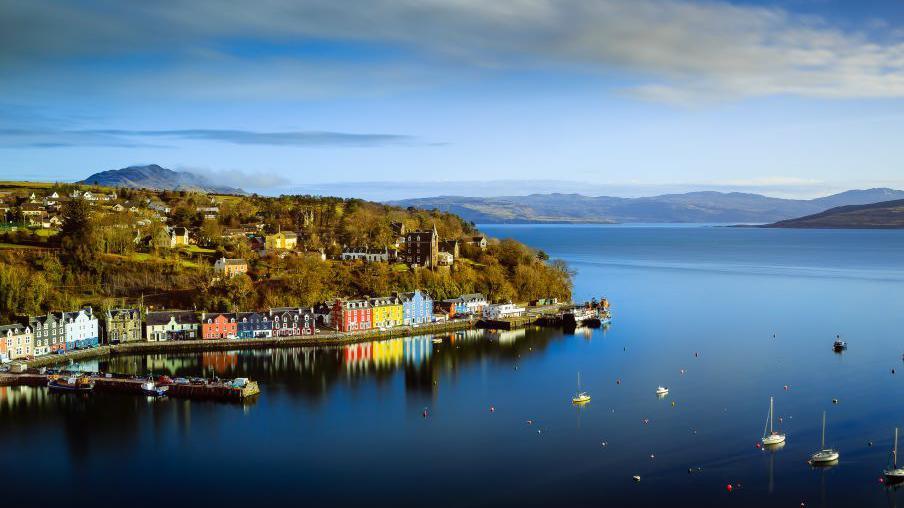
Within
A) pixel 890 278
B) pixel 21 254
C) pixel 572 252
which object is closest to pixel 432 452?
pixel 21 254

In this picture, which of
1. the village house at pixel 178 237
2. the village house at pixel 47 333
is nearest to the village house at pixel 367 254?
the village house at pixel 178 237

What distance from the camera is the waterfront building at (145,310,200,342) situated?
33.6 meters

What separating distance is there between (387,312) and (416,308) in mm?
1994

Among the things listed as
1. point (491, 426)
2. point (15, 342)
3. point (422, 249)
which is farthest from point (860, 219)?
point (15, 342)

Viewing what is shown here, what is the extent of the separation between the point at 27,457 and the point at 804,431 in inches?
849

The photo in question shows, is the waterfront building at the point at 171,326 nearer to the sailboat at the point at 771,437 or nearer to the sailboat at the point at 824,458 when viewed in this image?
the sailboat at the point at 771,437

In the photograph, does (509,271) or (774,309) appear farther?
(509,271)

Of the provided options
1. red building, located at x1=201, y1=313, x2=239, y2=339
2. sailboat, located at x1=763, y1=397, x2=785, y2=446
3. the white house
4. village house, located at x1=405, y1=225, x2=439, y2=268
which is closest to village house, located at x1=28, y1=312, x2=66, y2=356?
red building, located at x1=201, y1=313, x2=239, y2=339

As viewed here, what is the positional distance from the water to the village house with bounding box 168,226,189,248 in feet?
53.3

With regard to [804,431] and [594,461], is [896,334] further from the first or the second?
[594,461]

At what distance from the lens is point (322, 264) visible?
44.6 metres

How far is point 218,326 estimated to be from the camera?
113 feet

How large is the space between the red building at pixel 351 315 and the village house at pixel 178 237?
47.2 feet

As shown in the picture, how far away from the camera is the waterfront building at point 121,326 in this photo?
32875 mm
